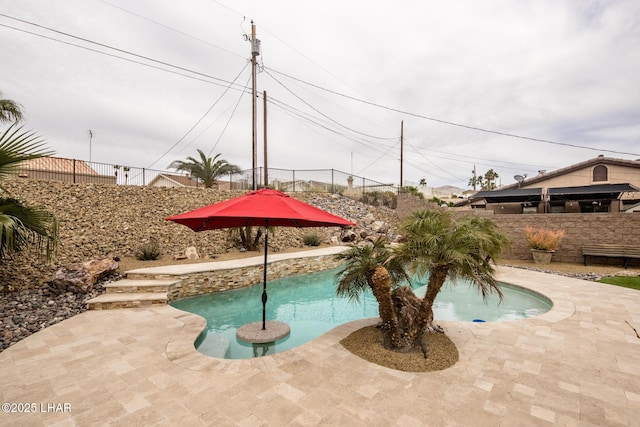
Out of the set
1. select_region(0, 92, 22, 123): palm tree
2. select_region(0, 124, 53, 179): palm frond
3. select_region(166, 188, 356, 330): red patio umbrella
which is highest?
select_region(0, 92, 22, 123): palm tree

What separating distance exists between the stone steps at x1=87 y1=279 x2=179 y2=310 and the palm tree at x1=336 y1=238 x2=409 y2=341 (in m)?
4.67

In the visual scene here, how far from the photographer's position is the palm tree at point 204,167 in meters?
18.0

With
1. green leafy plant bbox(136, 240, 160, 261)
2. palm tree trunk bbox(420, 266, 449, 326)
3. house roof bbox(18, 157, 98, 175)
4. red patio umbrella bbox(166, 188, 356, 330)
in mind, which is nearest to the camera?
red patio umbrella bbox(166, 188, 356, 330)

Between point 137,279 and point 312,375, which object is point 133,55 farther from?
point 312,375

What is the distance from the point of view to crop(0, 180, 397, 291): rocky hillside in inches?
286

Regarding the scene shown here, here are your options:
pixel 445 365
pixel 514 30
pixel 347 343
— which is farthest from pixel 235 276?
pixel 514 30

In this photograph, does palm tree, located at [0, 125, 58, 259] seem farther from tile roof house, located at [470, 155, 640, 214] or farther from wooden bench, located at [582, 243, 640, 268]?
tile roof house, located at [470, 155, 640, 214]

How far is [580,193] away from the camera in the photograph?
47.1 ft

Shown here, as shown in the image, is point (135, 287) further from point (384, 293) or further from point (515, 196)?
point (515, 196)

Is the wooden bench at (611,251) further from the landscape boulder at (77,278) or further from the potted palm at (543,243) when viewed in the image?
the landscape boulder at (77,278)

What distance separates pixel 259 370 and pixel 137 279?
5.77 meters

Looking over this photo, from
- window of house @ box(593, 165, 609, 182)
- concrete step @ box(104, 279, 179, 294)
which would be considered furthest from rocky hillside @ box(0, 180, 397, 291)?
window of house @ box(593, 165, 609, 182)

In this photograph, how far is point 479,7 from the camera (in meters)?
8.30

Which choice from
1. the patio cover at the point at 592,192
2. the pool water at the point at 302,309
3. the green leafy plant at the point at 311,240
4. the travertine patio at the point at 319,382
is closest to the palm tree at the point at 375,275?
the travertine patio at the point at 319,382
